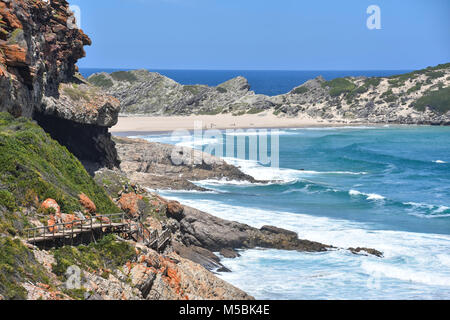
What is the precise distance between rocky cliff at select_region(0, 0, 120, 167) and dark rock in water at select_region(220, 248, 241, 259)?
876cm

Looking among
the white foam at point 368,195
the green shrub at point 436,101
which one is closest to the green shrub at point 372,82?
the green shrub at point 436,101

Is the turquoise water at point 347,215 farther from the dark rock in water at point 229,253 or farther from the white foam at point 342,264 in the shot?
the dark rock in water at point 229,253

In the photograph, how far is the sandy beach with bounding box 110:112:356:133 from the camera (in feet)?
277

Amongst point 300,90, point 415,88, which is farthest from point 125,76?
point 415,88

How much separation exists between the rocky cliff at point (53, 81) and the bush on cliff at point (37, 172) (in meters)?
2.07

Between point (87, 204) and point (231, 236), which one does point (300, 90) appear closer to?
point (231, 236)

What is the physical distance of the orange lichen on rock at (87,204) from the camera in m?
20.0

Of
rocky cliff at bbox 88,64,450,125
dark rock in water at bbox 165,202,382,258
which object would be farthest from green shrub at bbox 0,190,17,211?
rocky cliff at bbox 88,64,450,125

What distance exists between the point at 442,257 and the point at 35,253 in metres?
19.3

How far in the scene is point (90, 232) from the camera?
17031 mm

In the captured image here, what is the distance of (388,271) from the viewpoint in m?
24.7

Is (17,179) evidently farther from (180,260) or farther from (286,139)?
(286,139)
